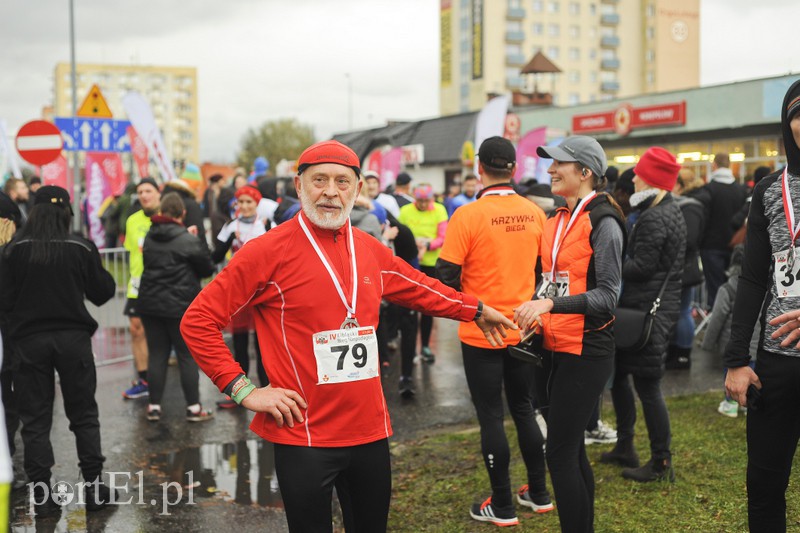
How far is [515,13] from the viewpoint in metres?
86.8

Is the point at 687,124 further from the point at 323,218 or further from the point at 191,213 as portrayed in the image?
the point at 323,218

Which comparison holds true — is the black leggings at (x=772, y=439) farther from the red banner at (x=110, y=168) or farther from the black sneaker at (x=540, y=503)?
the red banner at (x=110, y=168)

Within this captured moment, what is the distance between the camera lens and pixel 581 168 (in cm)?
400

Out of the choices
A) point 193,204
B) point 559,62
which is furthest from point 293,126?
point 193,204

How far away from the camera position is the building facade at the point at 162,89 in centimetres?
15138

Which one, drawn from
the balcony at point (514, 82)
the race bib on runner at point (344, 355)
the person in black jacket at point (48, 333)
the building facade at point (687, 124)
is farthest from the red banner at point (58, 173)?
the balcony at point (514, 82)

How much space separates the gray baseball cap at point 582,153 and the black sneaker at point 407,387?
14.0 feet

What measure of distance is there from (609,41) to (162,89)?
9453 centimetres

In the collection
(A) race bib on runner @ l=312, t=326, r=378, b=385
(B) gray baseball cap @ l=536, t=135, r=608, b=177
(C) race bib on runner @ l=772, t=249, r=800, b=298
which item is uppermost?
(B) gray baseball cap @ l=536, t=135, r=608, b=177

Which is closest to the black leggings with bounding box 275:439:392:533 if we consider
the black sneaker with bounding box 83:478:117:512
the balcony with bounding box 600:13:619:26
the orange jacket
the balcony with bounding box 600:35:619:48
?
the orange jacket

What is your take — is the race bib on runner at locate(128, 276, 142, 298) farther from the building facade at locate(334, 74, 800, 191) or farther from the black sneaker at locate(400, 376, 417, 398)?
the building facade at locate(334, 74, 800, 191)

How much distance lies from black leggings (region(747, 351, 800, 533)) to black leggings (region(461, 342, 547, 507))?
1.57m

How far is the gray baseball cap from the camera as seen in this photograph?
13.1 ft

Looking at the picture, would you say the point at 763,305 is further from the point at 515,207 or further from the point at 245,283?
the point at 245,283
